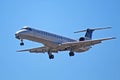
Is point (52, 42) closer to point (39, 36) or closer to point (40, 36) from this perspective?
point (40, 36)

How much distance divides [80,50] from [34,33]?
30.6 ft

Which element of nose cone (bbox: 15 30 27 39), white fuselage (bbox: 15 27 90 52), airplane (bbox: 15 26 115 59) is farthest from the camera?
airplane (bbox: 15 26 115 59)

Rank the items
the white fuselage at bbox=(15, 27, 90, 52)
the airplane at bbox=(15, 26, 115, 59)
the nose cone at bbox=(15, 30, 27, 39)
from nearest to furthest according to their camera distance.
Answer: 1. the nose cone at bbox=(15, 30, 27, 39)
2. the white fuselage at bbox=(15, 27, 90, 52)
3. the airplane at bbox=(15, 26, 115, 59)

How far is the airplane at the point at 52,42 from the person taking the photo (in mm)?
55312

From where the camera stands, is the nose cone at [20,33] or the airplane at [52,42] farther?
the airplane at [52,42]

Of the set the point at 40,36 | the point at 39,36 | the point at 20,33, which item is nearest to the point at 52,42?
the point at 40,36

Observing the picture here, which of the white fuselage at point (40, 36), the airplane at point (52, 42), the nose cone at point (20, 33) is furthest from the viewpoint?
the airplane at point (52, 42)

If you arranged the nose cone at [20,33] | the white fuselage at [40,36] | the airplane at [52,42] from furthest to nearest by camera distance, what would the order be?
1. the airplane at [52,42]
2. the white fuselage at [40,36]
3. the nose cone at [20,33]

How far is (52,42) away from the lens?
5734cm

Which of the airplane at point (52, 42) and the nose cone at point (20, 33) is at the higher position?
the nose cone at point (20, 33)

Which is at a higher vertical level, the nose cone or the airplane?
the nose cone

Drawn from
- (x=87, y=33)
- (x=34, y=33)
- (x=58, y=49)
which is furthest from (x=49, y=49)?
(x=87, y=33)

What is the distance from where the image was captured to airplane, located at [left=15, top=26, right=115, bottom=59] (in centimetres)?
5531

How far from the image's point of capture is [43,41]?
5662cm
